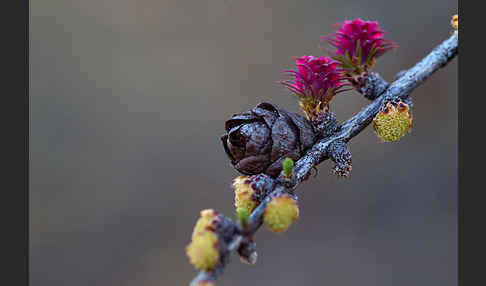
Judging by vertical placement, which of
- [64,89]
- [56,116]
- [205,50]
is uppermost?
[205,50]

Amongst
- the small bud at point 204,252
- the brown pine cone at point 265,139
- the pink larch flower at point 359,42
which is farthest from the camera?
the pink larch flower at point 359,42

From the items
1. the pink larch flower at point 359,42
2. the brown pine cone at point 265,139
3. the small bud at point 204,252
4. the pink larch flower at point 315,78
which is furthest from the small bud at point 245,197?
the pink larch flower at point 359,42

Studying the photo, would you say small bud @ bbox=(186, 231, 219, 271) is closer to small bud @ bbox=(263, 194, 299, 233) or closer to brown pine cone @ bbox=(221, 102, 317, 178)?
small bud @ bbox=(263, 194, 299, 233)

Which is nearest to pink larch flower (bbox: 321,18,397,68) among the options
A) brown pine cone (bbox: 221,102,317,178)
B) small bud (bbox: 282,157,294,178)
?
brown pine cone (bbox: 221,102,317,178)

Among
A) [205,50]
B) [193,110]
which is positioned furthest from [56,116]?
[205,50]

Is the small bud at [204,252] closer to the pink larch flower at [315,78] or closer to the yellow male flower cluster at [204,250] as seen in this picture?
the yellow male flower cluster at [204,250]

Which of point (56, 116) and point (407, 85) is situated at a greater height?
point (56, 116)

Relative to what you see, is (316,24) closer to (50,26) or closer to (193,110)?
(193,110)
